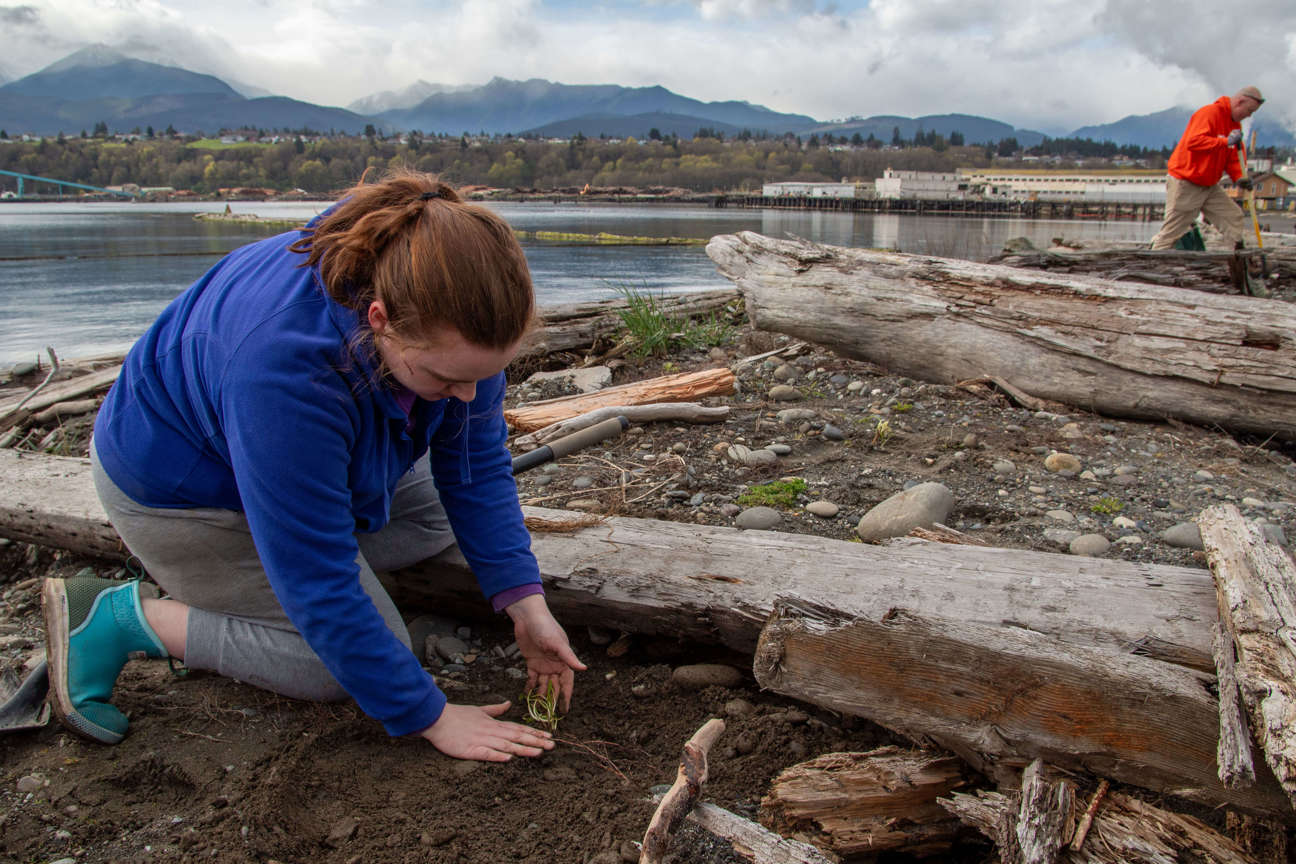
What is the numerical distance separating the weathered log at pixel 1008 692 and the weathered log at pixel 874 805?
81 millimetres

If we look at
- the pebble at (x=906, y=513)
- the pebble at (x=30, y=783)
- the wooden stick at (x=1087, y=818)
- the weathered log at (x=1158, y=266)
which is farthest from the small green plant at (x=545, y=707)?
the weathered log at (x=1158, y=266)

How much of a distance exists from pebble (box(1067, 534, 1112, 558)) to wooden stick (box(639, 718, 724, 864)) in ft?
6.68

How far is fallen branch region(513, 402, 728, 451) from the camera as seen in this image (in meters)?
4.61

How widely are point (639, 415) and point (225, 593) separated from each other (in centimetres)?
266

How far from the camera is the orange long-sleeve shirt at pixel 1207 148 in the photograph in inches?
343

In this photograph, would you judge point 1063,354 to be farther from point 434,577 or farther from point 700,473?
point 434,577

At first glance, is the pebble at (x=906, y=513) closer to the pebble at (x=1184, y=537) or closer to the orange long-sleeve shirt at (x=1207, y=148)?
the pebble at (x=1184, y=537)

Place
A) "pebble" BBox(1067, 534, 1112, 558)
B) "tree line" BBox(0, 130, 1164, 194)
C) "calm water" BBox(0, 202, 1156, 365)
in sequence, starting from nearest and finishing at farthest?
"pebble" BBox(1067, 534, 1112, 558) → "calm water" BBox(0, 202, 1156, 365) → "tree line" BBox(0, 130, 1164, 194)

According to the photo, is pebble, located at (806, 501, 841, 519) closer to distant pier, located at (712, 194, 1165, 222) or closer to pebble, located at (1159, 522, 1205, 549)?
pebble, located at (1159, 522, 1205, 549)

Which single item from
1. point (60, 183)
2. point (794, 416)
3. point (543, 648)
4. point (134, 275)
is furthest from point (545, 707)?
point (60, 183)

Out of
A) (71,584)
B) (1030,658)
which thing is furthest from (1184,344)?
(71,584)

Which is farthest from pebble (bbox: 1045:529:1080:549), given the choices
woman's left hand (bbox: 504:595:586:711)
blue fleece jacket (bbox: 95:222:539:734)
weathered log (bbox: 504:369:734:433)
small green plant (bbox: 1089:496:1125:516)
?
weathered log (bbox: 504:369:734:433)

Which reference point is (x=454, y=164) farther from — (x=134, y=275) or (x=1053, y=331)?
(x=1053, y=331)

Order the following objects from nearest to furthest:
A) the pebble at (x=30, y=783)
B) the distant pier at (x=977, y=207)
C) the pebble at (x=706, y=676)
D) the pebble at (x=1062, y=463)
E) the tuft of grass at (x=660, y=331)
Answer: the pebble at (x=30, y=783), the pebble at (x=706, y=676), the pebble at (x=1062, y=463), the tuft of grass at (x=660, y=331), the distant pier at (x=977, y=207)
